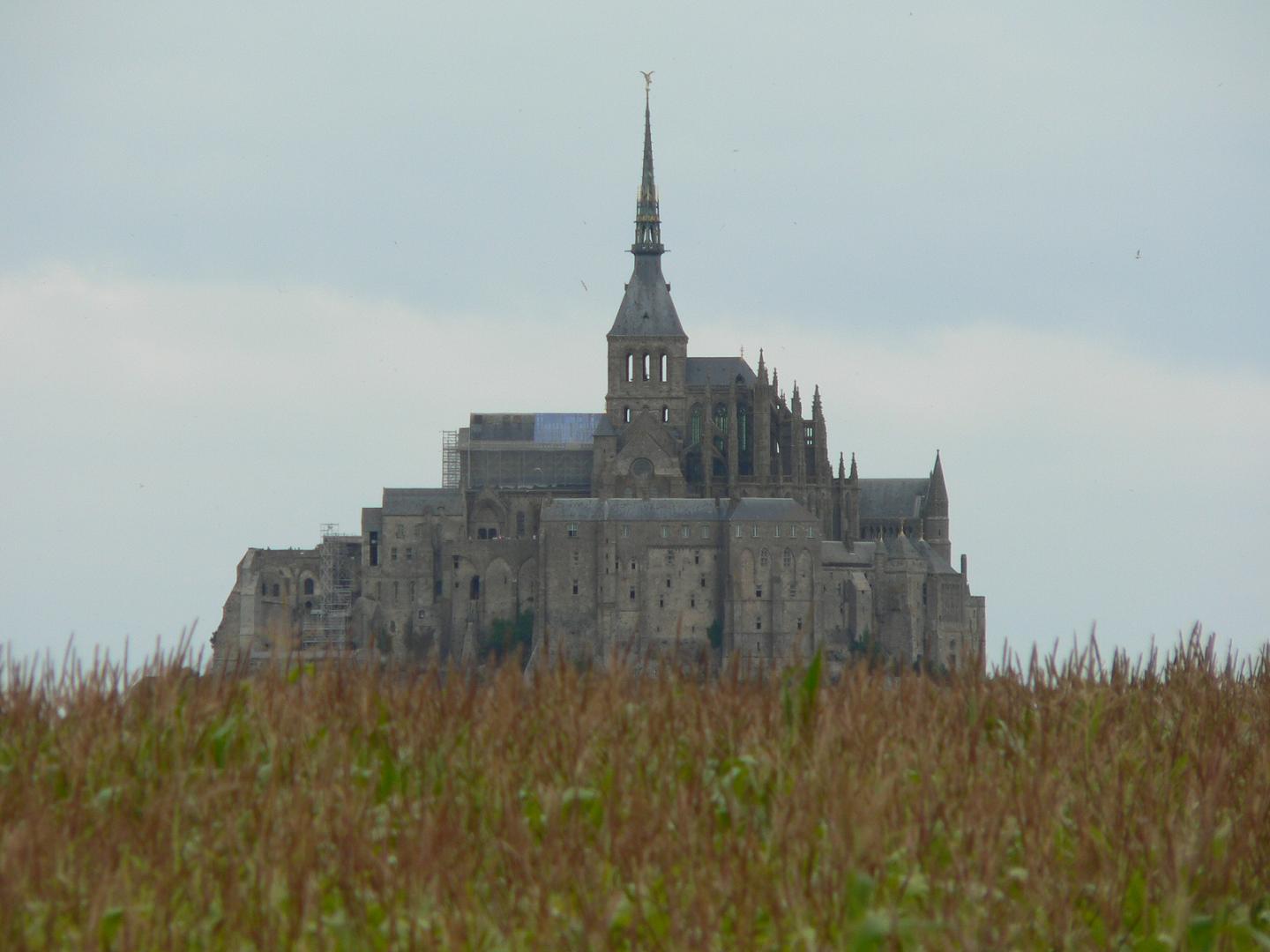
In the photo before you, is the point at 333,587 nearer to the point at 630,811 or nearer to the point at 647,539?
the point at 647,539

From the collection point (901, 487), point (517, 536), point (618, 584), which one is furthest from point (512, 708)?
point (901, 487)

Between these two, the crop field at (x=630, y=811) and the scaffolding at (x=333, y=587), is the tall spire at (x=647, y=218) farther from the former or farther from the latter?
the crop field at (x=630, y=811)

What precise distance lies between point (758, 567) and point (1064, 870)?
7501 cm

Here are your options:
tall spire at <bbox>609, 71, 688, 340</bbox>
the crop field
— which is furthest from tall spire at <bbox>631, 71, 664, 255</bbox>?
the crop field

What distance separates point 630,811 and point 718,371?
295 ft

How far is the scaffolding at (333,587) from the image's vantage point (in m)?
91.4

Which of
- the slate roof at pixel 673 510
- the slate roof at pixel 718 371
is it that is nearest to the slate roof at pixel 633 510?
the slate roof at pixel 673 510

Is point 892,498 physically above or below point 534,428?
below

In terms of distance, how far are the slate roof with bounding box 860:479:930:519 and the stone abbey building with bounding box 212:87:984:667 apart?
4.1 inches

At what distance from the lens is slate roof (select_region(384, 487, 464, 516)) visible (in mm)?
92438

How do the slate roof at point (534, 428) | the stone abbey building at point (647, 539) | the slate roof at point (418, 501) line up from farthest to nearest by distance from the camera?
the slate roof at point (534, 428), the slate roof at point (418, 501), the stone abbey building at point (647, 539)

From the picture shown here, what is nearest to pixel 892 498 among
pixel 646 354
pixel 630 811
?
pixel 646 354

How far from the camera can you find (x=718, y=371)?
332 ft

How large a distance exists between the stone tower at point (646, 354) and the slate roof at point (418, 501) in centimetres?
914
